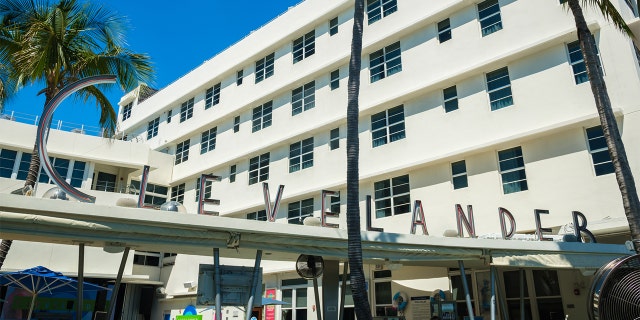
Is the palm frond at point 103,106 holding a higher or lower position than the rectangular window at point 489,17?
lower

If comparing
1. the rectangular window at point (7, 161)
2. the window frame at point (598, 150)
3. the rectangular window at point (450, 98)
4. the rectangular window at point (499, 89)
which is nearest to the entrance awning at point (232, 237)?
the window frame at point (598, 150)

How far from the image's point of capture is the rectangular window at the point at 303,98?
2497 cm

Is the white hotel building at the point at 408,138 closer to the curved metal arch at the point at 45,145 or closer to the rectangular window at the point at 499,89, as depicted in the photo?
the rectangular window at the point at 499,89

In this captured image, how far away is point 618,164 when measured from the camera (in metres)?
11.0

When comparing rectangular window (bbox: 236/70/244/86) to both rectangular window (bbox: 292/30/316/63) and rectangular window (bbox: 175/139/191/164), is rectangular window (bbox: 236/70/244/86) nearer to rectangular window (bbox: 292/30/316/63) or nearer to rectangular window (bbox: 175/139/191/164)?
rectangular window (bbox: 292/30/316/63)

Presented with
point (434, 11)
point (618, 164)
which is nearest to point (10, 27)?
point (434, 11)

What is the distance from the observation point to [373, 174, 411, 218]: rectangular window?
782 inches

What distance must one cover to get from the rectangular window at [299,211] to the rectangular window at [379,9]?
30.6 feet

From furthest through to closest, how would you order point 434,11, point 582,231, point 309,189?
point 309,189, point 434,11, point 582,231

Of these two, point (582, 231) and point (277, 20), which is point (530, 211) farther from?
point (277, 20)

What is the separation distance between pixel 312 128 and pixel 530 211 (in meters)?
11.1

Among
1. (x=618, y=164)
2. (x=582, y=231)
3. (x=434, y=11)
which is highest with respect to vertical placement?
(x=434, y=11)

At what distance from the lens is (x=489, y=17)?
19.0 m

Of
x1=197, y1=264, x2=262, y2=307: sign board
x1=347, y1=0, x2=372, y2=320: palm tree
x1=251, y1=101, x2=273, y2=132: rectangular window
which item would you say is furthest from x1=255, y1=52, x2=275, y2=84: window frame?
x1=197, y1=264, x2=262, y2=307: sign board
